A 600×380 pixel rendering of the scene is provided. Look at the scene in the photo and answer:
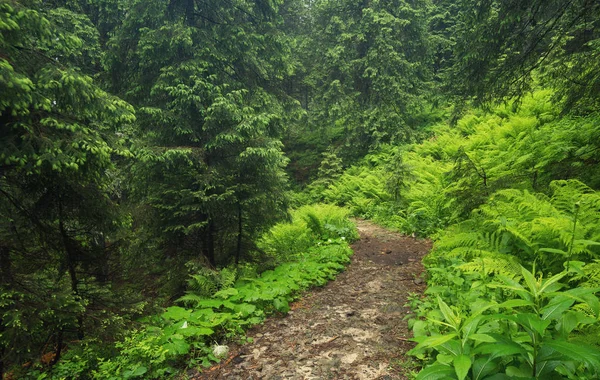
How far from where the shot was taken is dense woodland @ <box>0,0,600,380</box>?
3.04 metres

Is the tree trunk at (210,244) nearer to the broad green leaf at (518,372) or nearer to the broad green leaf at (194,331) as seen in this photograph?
the broad green leaf at (194,331)

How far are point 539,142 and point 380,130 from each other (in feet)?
34.3

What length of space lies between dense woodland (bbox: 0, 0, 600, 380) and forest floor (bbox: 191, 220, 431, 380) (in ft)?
0.89

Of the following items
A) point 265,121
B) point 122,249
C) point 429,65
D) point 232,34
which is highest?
point 429,65

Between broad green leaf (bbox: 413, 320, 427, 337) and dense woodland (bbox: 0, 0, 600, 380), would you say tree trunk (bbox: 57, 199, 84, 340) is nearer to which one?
dense woodland (bbox: 0, 0, 600, 380)

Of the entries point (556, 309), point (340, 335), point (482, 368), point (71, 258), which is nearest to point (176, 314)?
point (71, 258)

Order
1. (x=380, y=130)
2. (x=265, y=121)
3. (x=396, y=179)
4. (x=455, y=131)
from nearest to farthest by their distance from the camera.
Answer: (x=265, y=121) → (x=396, y=179) → (x=455, y=131) → (x=380, y=130)

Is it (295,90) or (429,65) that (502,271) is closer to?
(295,90)

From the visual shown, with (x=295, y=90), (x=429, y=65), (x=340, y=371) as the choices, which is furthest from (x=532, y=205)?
(x=429, y=65)

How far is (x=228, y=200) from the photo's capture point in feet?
20.0

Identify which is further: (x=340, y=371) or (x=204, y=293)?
(x=204, y=293)

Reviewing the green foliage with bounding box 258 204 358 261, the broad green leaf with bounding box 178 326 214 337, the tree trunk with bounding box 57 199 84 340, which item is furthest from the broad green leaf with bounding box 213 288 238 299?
the green foliage with bounding box 258 204 358 261

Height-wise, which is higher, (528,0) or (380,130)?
(528,0)

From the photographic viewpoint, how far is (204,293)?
534 cm
